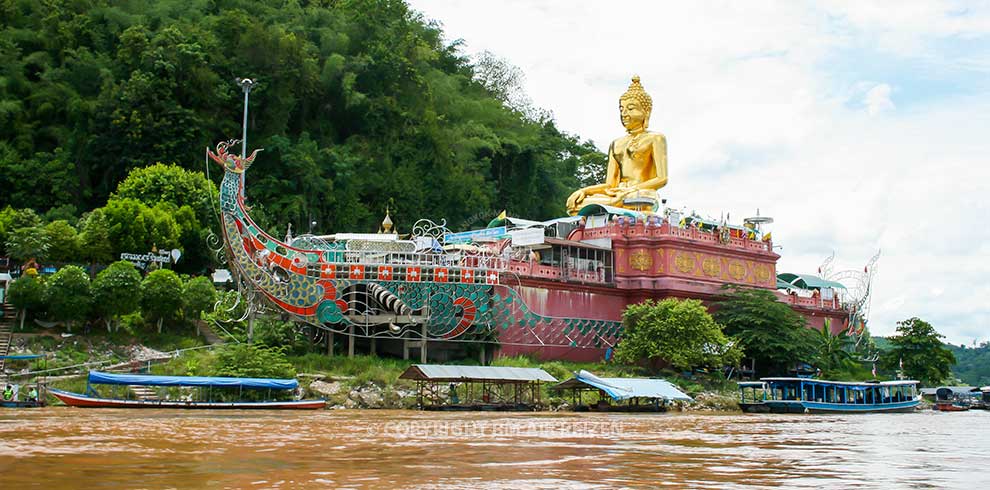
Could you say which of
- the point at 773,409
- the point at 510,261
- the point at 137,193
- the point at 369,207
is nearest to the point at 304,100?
the point at 369,207

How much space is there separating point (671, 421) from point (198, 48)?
26447 millimetres

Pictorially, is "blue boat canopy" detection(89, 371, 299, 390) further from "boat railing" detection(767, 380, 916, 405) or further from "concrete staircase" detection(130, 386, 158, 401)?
"boat railing" detection(767, 380, 916, 405)

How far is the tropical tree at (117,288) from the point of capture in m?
30.5

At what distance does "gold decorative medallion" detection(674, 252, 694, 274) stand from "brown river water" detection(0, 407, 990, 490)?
16.6 m

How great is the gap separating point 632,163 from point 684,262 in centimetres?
615

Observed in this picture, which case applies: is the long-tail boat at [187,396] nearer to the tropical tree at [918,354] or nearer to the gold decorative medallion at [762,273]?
the gold decorative medallion at [762,273]

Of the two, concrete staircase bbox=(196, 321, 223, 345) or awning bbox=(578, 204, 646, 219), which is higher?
awning bbox=(578, 204, 646, 219)

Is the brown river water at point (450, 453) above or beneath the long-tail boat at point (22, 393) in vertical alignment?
beneath

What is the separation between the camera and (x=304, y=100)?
47.6 m

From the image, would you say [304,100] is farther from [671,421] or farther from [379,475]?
[379,475]

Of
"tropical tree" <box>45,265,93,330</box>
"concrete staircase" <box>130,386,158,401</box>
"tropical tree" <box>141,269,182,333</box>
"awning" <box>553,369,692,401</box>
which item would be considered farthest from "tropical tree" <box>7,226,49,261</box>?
"awning" <box>553,369,692,401</box>

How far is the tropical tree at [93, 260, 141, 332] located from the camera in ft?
100

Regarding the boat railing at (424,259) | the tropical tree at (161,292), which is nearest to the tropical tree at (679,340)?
the boat railing at (424,259)

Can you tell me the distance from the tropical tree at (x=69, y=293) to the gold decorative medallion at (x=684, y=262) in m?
20.4
